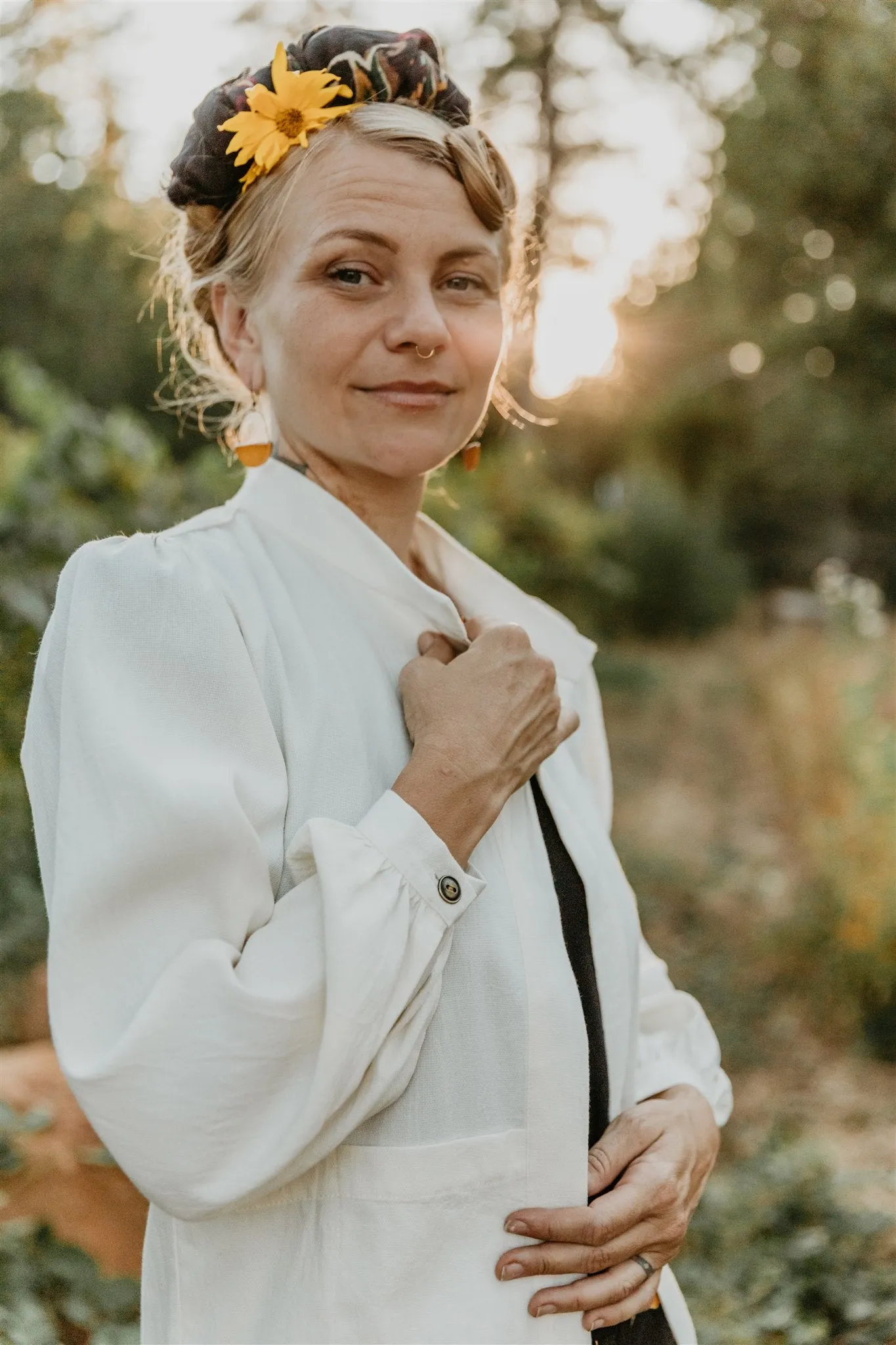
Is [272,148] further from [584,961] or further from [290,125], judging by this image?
[584,961]

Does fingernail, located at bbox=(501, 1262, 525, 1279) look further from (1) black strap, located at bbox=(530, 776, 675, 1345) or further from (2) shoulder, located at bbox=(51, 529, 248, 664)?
(2) shoulder, located at bbox=(51, 529, 248, 664)

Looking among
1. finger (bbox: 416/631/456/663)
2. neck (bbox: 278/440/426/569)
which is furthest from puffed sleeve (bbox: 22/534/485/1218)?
neck (bbox: 278/440/426/569)

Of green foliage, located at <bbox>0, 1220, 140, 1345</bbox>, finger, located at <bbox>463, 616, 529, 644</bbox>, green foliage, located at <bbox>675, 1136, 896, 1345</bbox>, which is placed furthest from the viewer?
green foliage, located at <bbox>675, 1136, 896, 1345</bbox>

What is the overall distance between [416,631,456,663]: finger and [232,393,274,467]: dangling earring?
371 mm

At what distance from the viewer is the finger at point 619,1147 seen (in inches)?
53.0

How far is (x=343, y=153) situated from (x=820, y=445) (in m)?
11.3

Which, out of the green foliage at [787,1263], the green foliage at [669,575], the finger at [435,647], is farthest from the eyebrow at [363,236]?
the green foliage at [669,575]

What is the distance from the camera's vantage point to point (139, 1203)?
2533mm

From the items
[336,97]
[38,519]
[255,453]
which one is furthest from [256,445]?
[38,519]

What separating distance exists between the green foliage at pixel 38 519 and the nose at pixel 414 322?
1.65m

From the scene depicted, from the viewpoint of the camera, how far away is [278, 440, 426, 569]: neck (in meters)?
1.54

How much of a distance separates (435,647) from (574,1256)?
73cm

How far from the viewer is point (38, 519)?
3.33 meters

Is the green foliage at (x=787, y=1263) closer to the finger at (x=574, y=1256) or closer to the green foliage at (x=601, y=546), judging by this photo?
the finger at (x=574, y=1256)
